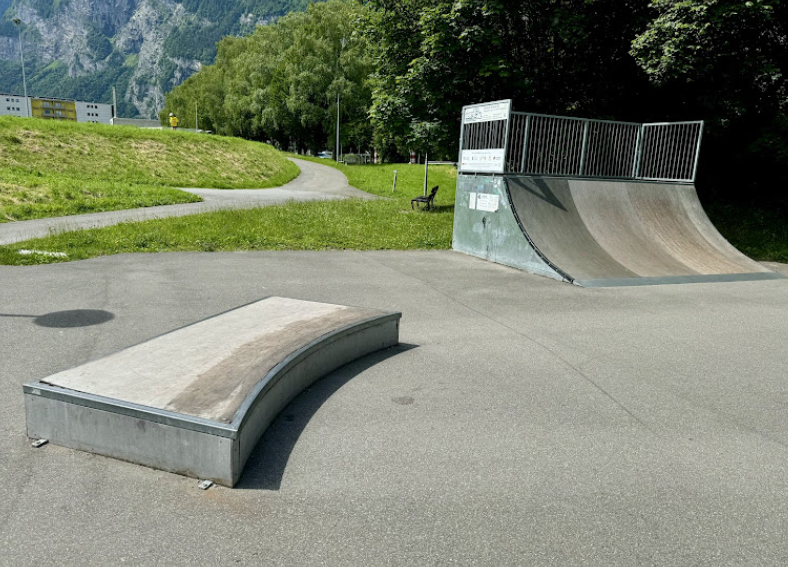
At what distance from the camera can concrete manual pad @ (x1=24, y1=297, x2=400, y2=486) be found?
316 cm

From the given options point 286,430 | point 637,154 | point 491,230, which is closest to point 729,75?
point 637,154

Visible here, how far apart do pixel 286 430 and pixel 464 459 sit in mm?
1251

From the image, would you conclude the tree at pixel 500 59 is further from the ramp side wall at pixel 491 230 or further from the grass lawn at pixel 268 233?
the ramp side wall at pixel 491 230

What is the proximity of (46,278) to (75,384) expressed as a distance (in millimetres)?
5862

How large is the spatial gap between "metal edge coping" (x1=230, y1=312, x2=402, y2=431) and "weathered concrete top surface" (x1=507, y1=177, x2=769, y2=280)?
508cm

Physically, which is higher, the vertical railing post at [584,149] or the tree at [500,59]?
the tree at [500,59]

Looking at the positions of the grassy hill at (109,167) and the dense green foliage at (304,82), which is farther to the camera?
the dense green foliage at (304,82)

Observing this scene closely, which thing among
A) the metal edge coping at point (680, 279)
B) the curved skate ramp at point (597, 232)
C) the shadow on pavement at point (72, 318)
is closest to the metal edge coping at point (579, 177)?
the curved skate ramp at point (597, 232)

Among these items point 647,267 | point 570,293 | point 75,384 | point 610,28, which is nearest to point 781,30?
point 610,28

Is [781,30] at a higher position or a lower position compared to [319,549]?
higher

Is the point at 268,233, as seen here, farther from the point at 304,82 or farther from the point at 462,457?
the point at 304,82

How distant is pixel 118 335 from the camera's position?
576 cm

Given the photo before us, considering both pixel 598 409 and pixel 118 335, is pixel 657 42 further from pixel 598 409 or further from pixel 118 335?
pixel 118 335

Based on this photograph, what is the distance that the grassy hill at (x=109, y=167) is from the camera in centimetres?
1761
